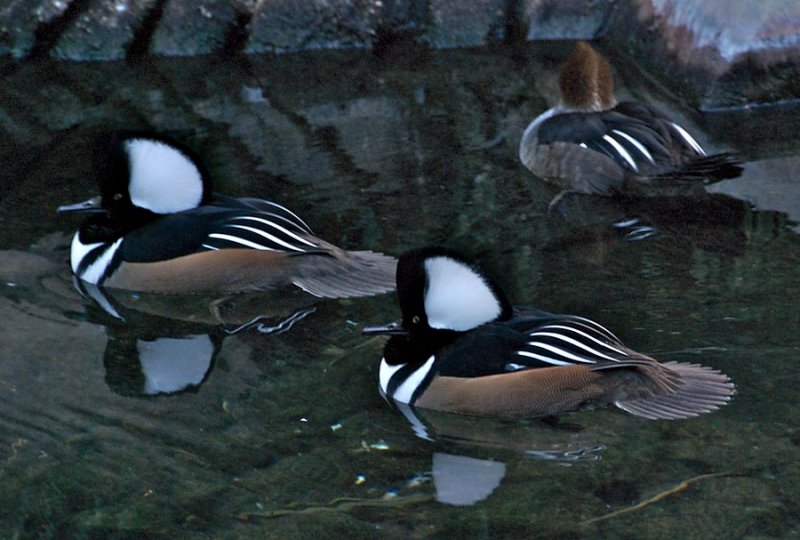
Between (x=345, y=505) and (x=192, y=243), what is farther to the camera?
(x=192, y=243)

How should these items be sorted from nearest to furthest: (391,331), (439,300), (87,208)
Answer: (439,300)
(391,331)
(87,208)

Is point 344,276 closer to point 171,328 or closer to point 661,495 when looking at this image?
point 171,328

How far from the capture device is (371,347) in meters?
5.39

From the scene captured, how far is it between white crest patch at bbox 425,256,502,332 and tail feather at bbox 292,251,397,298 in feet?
3.69

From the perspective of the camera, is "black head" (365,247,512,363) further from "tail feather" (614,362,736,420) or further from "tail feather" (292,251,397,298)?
"tail feather" (292,251,397,298)

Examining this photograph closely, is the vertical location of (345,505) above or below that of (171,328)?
below

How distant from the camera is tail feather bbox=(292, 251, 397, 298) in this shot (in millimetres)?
5867

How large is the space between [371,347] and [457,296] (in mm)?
793

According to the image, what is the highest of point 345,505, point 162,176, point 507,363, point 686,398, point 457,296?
point 162,176

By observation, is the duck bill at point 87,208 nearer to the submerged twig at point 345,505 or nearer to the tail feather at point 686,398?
the submerged twig at point 345,505

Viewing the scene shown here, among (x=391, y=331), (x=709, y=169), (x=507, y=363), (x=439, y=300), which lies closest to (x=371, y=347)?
(x=391, y=331)

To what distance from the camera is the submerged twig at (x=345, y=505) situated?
4184mm

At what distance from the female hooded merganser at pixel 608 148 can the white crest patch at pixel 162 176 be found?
87.3 inches

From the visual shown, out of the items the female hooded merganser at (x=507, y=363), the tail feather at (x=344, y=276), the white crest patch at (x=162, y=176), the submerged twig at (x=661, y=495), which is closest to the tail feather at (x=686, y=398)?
the female hooded merganser at (x=507, y=363)
